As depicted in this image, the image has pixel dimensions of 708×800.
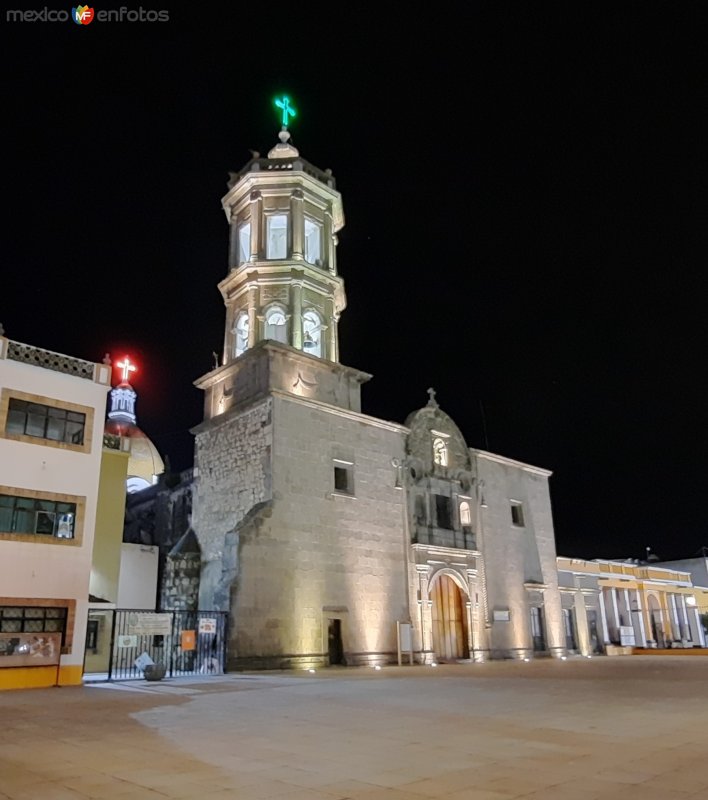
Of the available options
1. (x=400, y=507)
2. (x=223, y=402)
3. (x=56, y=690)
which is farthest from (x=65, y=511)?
(x=400, y=507)

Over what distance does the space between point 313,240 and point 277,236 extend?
59.1 inches

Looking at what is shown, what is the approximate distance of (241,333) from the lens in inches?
1048

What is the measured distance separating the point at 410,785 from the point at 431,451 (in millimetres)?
23087

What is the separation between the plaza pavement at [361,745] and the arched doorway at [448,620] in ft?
45.6

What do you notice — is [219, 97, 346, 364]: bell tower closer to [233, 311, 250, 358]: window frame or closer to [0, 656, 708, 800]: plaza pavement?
[233, 311, 250, 358]: window frame

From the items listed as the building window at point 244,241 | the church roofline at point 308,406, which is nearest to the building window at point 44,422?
the church roofline at point 308,406

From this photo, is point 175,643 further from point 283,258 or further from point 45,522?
point 283,258

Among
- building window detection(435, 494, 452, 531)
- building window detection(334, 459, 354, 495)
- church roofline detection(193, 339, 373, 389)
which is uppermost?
church roofline detection(193, 339, 373, 389)

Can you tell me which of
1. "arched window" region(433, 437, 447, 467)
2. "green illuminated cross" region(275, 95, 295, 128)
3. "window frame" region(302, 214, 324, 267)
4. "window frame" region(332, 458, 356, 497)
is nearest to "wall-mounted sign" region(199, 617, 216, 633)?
"window frame" region(332, 458, 356, 497)

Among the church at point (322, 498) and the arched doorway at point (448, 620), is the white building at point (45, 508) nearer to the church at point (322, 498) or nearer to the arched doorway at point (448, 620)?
the church at point (322, 498)

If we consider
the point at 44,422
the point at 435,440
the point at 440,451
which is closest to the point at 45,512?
the point at 44,422

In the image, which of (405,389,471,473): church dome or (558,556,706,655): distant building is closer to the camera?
(405,389,471,473): church dome

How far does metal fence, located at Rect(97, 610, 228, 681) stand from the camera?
58.5 ft

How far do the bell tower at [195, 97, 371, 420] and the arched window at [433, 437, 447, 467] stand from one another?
14.7 ft
